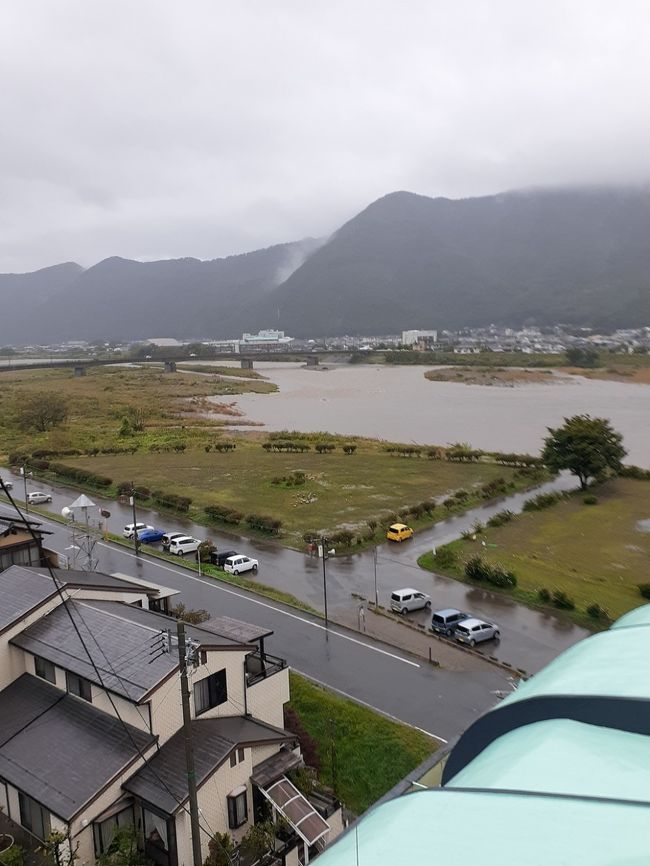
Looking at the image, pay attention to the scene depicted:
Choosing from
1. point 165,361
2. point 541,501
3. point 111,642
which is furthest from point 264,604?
point 165,361

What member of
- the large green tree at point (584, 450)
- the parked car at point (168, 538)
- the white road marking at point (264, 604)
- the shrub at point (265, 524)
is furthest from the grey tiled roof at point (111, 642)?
the large green tree at point (584, 450)

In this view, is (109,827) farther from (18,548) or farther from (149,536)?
(149,536)

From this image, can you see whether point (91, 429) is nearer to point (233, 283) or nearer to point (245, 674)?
point (245, 674)

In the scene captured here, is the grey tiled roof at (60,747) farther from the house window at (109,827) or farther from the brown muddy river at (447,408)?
the brown muddy river at (447,408)

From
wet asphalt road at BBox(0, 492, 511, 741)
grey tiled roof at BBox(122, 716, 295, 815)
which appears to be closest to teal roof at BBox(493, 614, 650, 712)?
grey tiled roof at BBox(122, 716, 295, 815)

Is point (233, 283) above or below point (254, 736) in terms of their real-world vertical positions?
above

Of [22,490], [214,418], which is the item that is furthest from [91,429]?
[22,490]

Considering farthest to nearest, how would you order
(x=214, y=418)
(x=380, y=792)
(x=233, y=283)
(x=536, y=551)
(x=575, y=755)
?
(x=233, y=283) → (x=214, y=418) → (x=536, y=551) → (x=380, y=792) → (x=575, y=755)
